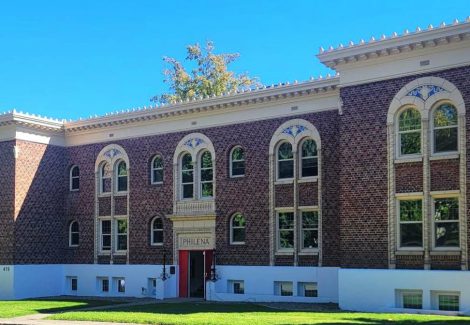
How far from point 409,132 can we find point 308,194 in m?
5.97

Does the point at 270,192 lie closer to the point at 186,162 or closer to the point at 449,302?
the point at 186,162

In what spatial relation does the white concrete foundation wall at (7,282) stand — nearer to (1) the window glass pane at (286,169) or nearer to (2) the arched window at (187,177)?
(2) the arched window at (187,177)

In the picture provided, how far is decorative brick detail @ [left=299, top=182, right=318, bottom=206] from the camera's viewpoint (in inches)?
1150

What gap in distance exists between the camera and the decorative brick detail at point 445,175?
77.7 feet

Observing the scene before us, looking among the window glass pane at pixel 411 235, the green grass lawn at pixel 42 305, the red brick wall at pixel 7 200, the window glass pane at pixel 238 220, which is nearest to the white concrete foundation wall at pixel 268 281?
the window glass pane at pixel 238 220

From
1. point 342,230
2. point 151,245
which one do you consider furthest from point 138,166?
point 342,230

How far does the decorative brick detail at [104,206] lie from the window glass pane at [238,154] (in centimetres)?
791

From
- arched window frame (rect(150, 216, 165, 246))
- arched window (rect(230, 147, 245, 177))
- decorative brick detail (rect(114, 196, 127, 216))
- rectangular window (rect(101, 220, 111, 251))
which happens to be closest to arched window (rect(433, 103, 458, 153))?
arched window (rect(230, 147, 245, 177))

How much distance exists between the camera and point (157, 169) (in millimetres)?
34812

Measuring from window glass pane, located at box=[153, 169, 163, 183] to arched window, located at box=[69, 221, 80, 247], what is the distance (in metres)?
5.80

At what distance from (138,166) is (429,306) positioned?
16889mm

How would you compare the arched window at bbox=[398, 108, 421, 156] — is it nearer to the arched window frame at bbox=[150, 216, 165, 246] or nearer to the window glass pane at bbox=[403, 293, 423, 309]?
the window glass pane at bbox=[403, 293, 423, 309]

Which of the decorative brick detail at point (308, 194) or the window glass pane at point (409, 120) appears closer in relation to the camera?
the window glass pane at point (409, 120)

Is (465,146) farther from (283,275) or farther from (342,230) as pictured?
(283,275)
